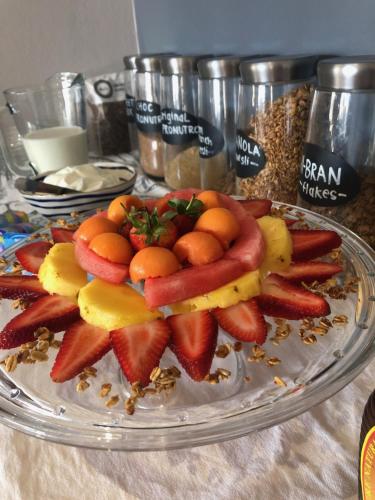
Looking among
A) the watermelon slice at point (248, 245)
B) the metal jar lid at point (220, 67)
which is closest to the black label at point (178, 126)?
the metal jar lid at point (220, 67)

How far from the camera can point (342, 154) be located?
71 centimetres

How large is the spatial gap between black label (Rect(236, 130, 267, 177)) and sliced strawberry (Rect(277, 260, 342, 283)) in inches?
12.3

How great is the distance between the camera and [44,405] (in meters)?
0.44

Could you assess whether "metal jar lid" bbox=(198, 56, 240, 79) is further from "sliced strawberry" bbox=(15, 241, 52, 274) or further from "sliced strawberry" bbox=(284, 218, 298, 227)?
"sliced strawberry" bbox=(15, 241, 52, 274)

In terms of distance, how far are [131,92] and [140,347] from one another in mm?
1073

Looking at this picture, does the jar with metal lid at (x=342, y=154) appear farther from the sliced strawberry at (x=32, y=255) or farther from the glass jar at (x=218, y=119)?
the sliced strawberry at (x=32, y=255)

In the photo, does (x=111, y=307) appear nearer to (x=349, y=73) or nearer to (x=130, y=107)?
(x=349, y=73)

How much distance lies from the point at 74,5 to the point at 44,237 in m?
1.10

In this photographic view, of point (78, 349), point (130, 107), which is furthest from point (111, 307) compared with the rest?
point (130, 107)

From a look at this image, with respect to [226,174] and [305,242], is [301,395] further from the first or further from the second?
[226,174]

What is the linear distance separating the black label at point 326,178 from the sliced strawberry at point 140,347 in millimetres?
368

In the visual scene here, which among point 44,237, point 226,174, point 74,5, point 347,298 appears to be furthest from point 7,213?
point 74,5

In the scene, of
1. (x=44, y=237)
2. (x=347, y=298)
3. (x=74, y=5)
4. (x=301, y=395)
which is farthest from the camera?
(x=74, y=5)

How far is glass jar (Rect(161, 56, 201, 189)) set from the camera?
41.1 inches
